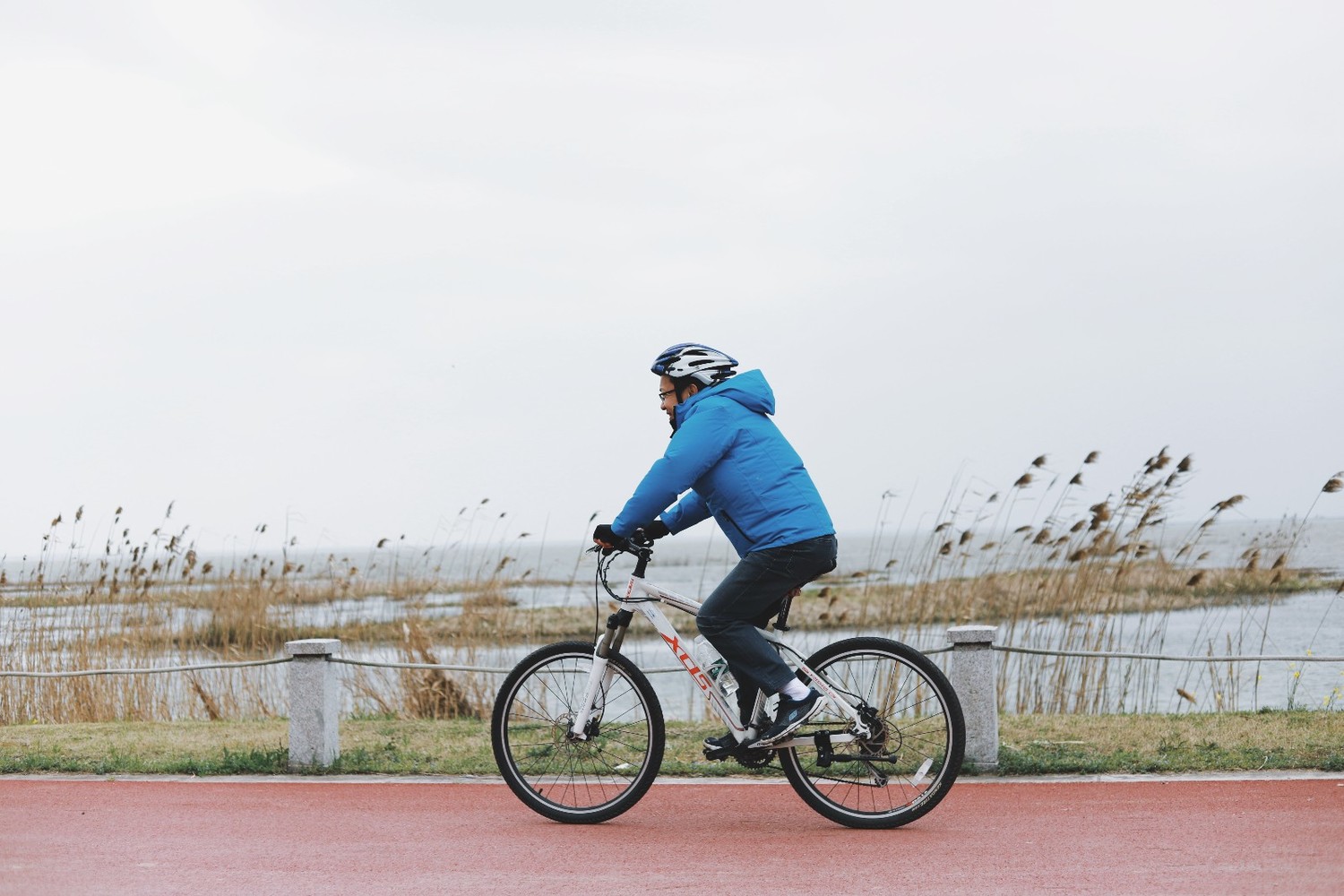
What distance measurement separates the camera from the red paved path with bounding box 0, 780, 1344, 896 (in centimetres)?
514

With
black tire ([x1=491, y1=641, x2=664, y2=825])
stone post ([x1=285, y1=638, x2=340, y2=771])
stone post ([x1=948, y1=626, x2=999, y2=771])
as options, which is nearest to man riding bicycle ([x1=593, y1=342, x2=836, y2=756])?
black tire ([x1=491, y1=641, x2=664, y2=825])

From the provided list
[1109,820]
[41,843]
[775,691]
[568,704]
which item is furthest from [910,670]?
[41,843]

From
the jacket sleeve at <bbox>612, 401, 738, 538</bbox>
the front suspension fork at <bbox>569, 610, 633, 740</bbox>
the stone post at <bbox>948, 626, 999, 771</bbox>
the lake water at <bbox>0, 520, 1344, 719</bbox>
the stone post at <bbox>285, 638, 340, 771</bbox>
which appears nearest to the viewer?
the jacket sleeve at <bbox>612, 401, 738, 538</bbox>

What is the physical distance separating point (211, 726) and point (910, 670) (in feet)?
20.0

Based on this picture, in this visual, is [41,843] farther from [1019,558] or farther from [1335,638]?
[1335,638]

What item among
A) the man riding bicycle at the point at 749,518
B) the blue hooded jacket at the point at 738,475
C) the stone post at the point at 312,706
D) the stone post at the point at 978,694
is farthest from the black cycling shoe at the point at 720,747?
the stone post at the point at 312,706

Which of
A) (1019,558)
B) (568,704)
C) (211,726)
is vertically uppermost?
(1019,558)

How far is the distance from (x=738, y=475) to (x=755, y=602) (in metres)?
0.58

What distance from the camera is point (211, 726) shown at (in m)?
9.98

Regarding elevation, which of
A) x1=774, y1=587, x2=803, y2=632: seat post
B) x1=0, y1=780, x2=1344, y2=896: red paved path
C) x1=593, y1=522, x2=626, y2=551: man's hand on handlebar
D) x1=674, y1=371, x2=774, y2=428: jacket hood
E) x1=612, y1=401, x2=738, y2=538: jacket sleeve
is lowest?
x1=0, y1=780, x2=1344, y2=896: red paved path

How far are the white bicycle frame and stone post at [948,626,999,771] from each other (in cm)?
144

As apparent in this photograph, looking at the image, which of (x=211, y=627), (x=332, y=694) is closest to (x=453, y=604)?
(x=211, y=627)

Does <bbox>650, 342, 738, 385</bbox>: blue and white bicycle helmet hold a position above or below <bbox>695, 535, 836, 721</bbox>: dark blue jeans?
above

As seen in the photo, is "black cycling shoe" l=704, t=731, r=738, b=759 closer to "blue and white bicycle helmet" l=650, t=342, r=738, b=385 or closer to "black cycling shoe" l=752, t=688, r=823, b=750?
"black cycling shoe" l=752, t=688, r=823, b=750
